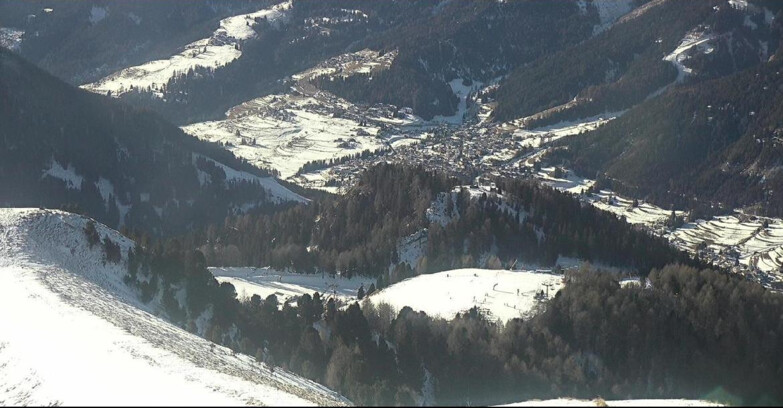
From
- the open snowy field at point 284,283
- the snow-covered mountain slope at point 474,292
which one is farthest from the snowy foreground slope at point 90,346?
the snow-covered mountain slope at point 474,292

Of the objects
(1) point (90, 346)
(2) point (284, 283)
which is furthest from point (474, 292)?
(1) point (90, 346)

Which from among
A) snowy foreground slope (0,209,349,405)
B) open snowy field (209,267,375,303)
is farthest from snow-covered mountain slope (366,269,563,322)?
snowy foreground slope (0,209,349,405)

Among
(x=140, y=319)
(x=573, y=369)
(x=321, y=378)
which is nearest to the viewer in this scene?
(x=140, y=319)

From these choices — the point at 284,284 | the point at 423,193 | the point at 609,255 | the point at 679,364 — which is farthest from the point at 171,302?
the point at 609,255

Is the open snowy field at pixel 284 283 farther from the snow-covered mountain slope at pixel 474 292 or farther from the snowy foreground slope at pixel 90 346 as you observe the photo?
the snowy foreground slope at pixel 90 346

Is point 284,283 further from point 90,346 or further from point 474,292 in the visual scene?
point 90,346

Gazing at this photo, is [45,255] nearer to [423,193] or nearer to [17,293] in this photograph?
[17,293]
